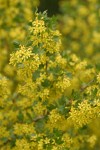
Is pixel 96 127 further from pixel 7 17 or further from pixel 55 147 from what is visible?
pixel 55 147

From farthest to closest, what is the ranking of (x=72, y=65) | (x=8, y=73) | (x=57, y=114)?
(x=8, y=73) → (x=72, y=65) → (x=57, y=114)

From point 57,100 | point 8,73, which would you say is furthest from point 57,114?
point 8,73

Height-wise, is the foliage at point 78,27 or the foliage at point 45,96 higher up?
the foliage at point 78,27

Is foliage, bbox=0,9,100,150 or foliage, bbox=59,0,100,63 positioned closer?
foliage, bbox=0,9,100,150

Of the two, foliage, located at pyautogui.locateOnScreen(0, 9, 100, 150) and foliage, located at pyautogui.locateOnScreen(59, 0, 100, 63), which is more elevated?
foliage, located at pyautogui.locateOnScreen(59, 0, 100, 63)

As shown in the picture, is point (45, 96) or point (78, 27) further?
point (78, 27)

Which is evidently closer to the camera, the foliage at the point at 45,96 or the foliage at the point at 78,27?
the foliage at the point at 45,96

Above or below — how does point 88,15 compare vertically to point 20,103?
above

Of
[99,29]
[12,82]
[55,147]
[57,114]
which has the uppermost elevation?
[99,29]

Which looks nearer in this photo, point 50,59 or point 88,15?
point 50,59

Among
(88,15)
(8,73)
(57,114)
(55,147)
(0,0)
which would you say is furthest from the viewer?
(88,15)

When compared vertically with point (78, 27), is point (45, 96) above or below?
below
